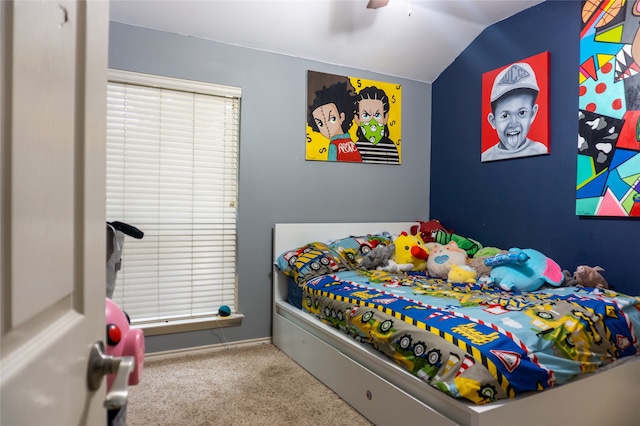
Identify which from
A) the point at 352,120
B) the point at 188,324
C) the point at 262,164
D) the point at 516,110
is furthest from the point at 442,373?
the point at 352,120

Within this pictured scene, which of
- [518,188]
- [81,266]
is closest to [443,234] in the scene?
[518,188]

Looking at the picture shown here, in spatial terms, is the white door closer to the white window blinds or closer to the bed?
the bed

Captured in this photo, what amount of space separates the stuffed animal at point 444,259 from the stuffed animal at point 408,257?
2.7 inches

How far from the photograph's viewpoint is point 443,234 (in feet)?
10.6

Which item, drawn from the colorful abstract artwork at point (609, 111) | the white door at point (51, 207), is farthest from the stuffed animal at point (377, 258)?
the white door at point (51, 207)

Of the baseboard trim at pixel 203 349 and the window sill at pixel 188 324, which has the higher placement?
the window sill at pixel 188 324

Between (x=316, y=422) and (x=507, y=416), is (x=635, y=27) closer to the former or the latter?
(x=507, y=416)

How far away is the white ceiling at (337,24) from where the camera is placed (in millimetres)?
2547

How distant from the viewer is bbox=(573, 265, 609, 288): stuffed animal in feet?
7.11

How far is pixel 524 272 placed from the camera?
7.43ft

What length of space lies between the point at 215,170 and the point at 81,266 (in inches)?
94.7

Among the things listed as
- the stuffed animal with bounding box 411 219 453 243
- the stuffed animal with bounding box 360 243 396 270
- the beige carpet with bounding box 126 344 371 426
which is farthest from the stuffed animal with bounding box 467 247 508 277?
the beige carpet with bounding box 126 344 371 426

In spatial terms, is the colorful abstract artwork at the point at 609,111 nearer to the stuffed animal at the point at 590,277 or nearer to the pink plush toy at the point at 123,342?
the stuffed animal at the point at 590,277

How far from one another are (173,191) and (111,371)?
2320 millimetres
